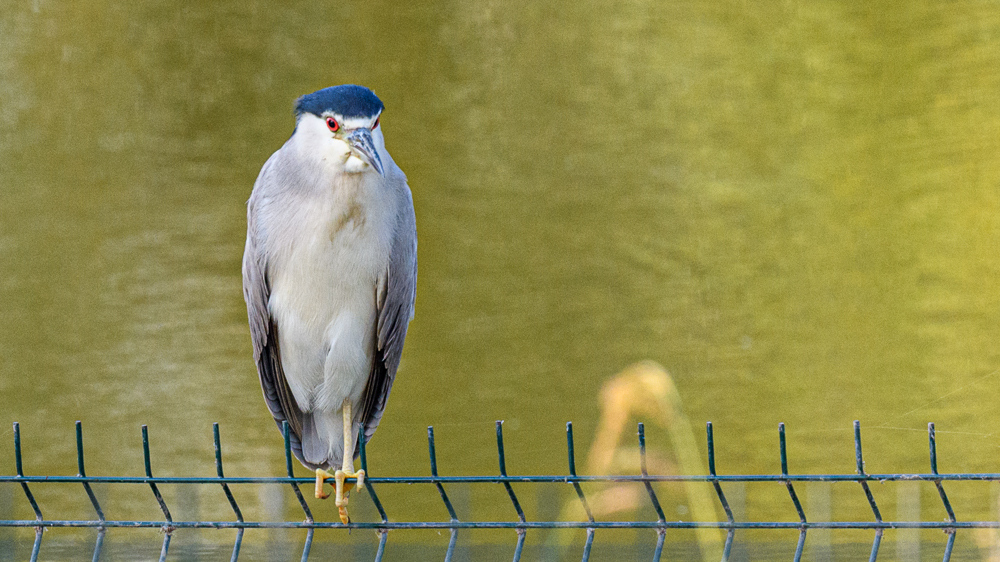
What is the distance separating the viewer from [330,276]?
1577mm

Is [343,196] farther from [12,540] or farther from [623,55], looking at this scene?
[12,540]

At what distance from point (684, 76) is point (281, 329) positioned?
1.09 metres

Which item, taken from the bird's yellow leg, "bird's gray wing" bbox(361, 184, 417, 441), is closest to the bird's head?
"bird's gray wing" bbox(361, 184, 417, 441)

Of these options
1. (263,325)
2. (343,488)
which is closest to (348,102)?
Result: (263,325)

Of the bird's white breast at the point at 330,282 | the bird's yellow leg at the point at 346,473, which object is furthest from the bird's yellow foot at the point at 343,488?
the bird's white breast at the point at 330,282

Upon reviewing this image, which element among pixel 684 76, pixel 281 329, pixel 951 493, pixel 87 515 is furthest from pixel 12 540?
pixel 951 493

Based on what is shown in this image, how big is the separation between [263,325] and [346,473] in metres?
0.32

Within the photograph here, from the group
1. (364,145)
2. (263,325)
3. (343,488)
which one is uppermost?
(364,145)

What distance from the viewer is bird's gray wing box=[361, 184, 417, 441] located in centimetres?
162

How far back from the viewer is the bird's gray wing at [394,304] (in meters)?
1.62

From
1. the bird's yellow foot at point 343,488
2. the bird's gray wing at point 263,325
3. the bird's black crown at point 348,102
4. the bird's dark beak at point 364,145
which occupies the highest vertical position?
the bird's black crown at point 348,102

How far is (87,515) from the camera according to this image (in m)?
2.25

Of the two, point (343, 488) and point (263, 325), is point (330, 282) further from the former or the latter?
point (343, 488)

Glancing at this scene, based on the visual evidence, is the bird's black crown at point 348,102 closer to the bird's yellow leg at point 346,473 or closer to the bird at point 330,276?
the bird at point 330,276
